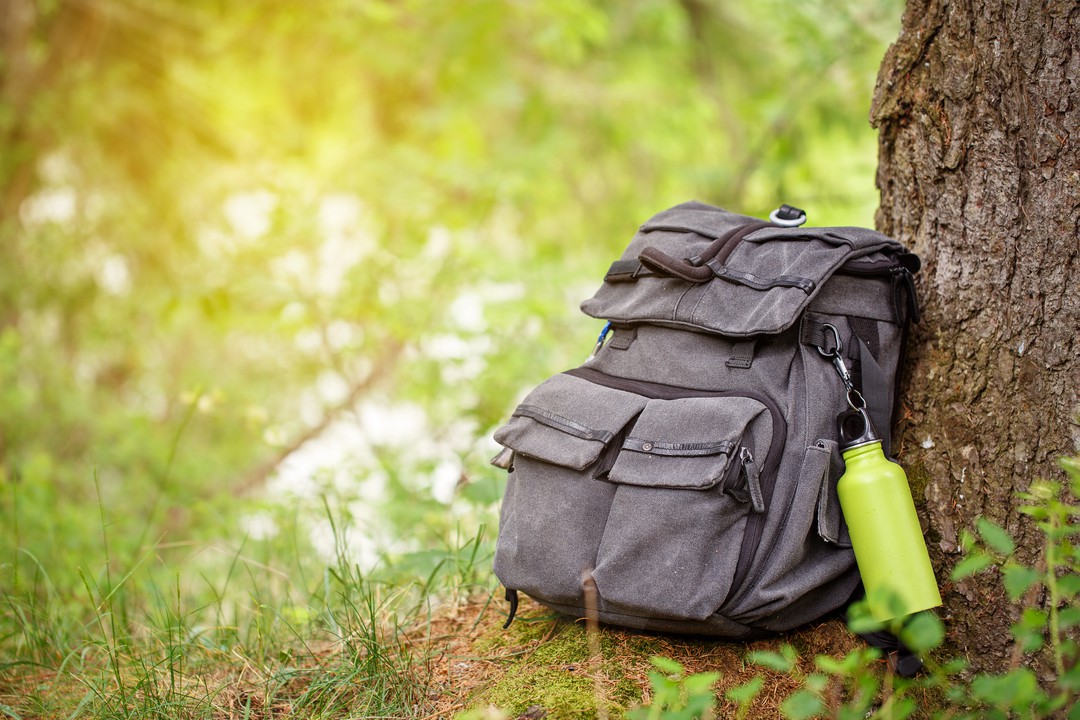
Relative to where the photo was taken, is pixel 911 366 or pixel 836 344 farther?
pixel 911 366

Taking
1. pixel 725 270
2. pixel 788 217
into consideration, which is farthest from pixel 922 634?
pixel 788 217

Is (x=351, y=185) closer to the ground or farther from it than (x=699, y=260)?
farther from it

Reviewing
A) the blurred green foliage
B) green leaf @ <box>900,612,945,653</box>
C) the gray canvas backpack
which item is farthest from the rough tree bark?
the blurred green foliage

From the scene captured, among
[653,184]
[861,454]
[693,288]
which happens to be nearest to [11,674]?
[693,288]

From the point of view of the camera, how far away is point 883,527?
1486 mm

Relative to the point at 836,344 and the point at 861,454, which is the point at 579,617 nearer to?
the point at 861,454

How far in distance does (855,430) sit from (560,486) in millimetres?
636

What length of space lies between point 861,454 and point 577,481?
575 mm

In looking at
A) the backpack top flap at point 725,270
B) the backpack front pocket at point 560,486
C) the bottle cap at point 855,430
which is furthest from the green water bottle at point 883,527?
the backpack front pocket at point 560,486

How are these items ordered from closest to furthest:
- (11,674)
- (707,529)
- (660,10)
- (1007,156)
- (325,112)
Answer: (707,529), (1007,156), (11,674), (660,10), (325,112)

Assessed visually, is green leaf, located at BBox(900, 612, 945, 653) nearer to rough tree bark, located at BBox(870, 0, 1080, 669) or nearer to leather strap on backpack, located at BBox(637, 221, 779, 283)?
rough tree bark, located at BBox(870, 0, 1080, 669)

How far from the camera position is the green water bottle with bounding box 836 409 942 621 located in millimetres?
1467

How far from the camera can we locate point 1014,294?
1570 millimetres

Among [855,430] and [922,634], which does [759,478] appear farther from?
[922,634]
